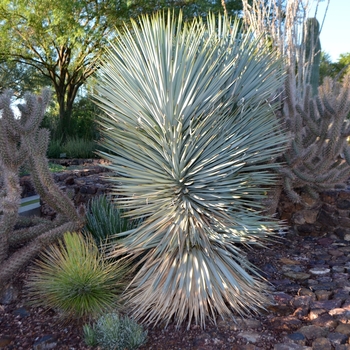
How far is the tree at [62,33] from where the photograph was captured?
12.6 metres

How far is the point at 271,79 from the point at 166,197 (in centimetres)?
134

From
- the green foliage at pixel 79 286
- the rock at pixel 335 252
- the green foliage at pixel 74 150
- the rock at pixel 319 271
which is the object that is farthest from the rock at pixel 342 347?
the green foliage at pixel 74 150

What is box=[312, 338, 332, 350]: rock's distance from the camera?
A: 295cm

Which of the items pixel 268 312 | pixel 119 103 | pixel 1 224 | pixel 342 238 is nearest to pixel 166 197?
pixel 119 103

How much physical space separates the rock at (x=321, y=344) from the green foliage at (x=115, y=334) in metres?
1.11

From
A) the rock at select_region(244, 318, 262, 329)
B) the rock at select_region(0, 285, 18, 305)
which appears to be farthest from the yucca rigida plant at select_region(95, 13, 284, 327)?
the rock at select_region(0, 285, 18, 305)

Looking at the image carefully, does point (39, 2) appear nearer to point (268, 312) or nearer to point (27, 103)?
point (27, 103)

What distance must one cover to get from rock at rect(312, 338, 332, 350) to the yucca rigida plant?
54 centimetres

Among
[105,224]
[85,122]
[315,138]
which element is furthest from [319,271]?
[85,122]

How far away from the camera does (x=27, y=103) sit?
3992 millimetres

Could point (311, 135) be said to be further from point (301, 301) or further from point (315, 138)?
point (301, 301)

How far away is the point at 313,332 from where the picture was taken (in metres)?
3.13

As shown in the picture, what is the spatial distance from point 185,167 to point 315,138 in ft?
8.30

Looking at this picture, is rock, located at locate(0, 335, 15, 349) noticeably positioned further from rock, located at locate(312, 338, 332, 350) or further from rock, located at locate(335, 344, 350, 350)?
rock, located at locate(335, 344, 350, 350)
